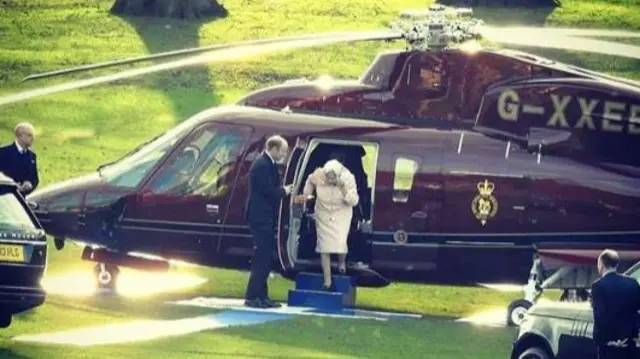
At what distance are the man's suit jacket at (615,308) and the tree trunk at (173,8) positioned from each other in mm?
25433

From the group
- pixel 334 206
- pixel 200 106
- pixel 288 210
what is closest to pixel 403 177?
pixel 334 206

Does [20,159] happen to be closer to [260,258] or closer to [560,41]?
[260,258]

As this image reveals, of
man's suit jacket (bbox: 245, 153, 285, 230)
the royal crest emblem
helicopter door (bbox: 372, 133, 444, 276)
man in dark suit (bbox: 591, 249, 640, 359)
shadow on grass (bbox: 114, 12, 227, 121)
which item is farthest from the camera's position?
shadow on grass (bbox: 114, 12, 227, 121)

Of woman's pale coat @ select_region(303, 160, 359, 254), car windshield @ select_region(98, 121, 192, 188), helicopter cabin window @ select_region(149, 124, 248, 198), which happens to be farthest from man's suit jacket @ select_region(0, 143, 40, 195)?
woman's pale coat @ select_region(303, 160, 359, 254)

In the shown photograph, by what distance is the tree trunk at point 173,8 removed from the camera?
1730 inches

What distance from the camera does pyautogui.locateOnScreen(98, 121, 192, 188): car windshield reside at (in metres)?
26.8

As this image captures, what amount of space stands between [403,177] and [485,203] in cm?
93

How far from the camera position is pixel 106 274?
26.7 metres

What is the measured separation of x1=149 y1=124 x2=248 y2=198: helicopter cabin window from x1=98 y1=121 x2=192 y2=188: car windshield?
17cm

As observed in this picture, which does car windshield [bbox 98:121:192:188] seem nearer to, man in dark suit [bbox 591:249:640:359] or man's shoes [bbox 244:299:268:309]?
man's shoes [bbox 244:299:268:309]

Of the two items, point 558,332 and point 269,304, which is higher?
point 558,332

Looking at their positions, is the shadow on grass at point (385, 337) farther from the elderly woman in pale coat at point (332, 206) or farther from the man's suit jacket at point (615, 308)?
the man's suit jacket at point (615, 308)

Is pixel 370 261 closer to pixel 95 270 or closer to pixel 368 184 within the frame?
pixel 368 184

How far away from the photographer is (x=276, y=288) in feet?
91.2
